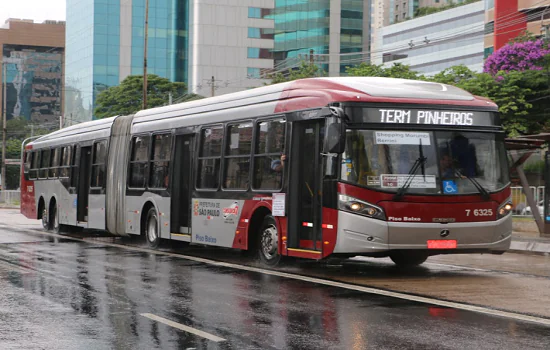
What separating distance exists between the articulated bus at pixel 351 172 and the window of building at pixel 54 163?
10.3 metres

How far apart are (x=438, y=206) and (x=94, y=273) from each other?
17.9 feet

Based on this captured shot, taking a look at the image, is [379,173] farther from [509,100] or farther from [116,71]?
[116,71]

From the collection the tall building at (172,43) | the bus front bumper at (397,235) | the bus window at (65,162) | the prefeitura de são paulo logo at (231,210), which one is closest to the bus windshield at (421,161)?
the bus front bumper at (397,235)

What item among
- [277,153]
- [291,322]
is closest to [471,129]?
[277,153]

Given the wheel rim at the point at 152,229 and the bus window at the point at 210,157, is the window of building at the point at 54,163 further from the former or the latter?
the bus window at the point at 210,157

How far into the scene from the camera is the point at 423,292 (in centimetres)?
1213

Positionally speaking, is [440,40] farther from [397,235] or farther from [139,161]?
[397,235]

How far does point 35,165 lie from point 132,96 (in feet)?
193

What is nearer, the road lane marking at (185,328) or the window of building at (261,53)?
the road lane marking at (185,328)

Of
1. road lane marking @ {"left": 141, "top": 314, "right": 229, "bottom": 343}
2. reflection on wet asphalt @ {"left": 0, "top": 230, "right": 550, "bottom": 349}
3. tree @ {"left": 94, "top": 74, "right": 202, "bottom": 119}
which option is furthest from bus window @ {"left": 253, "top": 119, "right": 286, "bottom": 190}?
tree @ {"left": 94, "top": 74, "right": 202, "bottom": 119}

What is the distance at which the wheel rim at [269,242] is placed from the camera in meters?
15.6

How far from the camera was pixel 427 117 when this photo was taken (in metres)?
14.0

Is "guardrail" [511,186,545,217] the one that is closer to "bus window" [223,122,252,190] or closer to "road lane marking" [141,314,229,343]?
"bus window" [223,122,252,190]

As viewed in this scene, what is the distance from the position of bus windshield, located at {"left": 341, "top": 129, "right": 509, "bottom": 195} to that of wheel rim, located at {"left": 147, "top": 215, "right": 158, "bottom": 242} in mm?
8050
